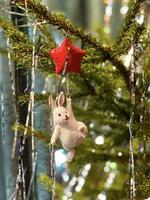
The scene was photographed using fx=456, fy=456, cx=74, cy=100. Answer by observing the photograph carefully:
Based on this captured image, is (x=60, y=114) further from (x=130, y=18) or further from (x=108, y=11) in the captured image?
(x=108, y=11)

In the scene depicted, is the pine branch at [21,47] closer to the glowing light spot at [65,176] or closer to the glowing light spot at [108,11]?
the glowing light spot at [65,176]

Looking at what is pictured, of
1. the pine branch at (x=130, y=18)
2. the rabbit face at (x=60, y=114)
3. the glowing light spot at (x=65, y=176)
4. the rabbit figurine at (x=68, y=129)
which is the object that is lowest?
the glowing light spot at (x=65, y=176)

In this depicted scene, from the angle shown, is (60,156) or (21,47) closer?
(21,47)

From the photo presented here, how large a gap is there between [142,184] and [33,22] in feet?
0.85

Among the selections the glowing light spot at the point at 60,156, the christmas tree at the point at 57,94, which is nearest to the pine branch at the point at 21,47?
the christmas tree at the point at 57,94

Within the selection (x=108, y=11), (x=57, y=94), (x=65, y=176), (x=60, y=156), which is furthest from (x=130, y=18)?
→ (x=108, y=11)

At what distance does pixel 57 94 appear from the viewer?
60cm

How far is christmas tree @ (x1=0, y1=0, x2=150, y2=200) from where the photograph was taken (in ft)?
1.89

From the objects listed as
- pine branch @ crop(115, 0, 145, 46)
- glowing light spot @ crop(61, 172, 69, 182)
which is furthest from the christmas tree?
glowing light spot @ crop(61, 172, 69, 182)

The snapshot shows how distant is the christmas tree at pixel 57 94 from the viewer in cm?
58

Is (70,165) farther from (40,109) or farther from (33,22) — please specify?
(33,22)

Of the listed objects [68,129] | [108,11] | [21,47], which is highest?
[108,11]

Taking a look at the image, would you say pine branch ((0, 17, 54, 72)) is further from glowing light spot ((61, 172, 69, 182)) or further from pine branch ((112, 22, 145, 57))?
glowing light spot ((61, 172, 69, 182))

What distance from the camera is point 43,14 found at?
21.4 inches
